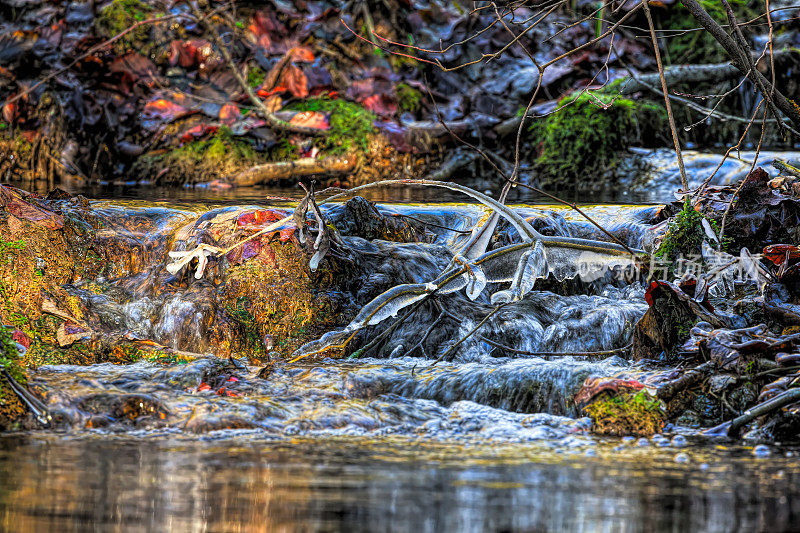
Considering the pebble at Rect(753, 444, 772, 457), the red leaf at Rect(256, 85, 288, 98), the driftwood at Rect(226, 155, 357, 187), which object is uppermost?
the red leaf at Rect(256, 85, 288, 98)

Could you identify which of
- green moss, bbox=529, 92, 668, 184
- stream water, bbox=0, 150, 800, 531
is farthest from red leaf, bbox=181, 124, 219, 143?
stream water, bbox=0, 150, 800, 531

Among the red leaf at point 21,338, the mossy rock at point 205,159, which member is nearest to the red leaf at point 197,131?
the mossy rock at point 205,159

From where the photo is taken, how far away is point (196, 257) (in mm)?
3596

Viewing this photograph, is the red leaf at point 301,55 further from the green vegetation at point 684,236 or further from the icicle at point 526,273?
the icicle at point 526,273

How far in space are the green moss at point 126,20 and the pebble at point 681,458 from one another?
760cm

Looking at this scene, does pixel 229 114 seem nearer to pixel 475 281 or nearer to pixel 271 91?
pixel 271 91

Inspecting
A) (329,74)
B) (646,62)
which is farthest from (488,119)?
→ (646,62)

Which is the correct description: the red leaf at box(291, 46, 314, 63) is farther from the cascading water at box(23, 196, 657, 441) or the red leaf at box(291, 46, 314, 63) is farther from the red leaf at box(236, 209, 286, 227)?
the red leaf at box(236, 209, 286, 227)

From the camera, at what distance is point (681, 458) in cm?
206

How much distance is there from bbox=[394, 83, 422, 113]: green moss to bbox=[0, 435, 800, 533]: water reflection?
20.2ft

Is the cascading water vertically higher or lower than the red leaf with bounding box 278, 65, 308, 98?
lower

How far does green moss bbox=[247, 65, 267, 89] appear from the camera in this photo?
805 cm

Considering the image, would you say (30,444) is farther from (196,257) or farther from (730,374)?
(730,374)

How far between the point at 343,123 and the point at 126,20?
304cm
